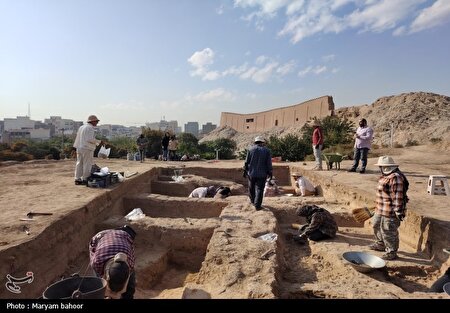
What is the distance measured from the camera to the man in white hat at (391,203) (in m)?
4.77

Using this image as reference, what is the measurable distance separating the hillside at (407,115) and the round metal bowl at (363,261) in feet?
91.8

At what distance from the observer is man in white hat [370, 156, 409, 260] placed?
188 inches

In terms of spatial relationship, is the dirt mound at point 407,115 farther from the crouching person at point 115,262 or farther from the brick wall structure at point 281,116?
the crouching person at point 115,262

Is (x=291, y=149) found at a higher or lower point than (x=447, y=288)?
higher

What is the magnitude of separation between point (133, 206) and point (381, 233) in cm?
540

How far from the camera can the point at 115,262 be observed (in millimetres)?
3092

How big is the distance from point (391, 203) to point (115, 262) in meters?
3.80

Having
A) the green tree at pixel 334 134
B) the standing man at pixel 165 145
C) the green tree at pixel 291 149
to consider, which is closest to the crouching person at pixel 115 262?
the standing man at pixel 165 145

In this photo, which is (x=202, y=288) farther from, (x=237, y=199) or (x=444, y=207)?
(x=444, y=207)

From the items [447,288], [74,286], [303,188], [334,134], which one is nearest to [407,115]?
[334,134]

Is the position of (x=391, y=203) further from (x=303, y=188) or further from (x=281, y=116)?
(x=281, y=116)

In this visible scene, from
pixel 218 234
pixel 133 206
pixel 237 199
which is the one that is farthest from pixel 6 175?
pixel 218 234

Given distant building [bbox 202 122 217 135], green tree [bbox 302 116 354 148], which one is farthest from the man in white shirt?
distant building [bbox 202 122 217 135]

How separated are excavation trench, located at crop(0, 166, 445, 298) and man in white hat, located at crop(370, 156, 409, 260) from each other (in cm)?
29
